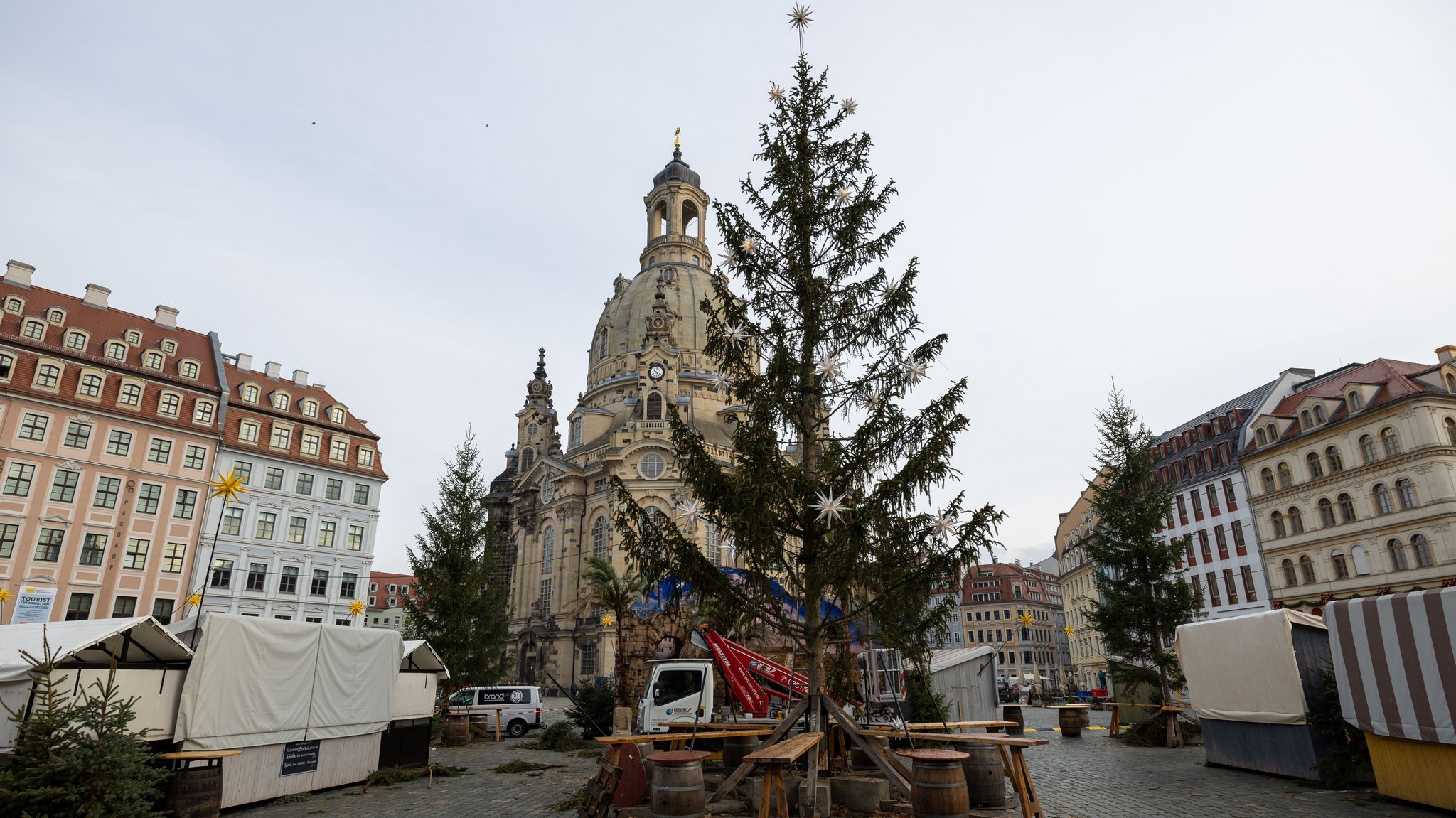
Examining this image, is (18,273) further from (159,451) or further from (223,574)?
(223,574)

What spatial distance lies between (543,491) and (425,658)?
155ft

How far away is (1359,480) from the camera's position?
38.3m

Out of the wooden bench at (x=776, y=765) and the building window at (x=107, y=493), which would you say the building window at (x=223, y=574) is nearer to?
the building window at (x=107, y=493)

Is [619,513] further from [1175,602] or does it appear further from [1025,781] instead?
[1175,602]

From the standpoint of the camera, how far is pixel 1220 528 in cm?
4741

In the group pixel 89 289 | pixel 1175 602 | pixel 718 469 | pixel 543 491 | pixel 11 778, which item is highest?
pixel 89 289

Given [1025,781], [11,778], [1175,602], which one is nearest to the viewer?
[11,778]

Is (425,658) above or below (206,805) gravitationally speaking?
above

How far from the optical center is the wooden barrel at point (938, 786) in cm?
976

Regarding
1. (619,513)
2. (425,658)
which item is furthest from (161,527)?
A: (619,513)

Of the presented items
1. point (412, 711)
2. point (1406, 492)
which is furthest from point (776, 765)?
point (1406, 492)

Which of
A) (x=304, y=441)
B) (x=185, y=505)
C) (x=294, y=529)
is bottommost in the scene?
(x=294, y=529)

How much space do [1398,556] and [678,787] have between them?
42.1 m

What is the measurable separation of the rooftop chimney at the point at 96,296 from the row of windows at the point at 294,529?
13285mm
